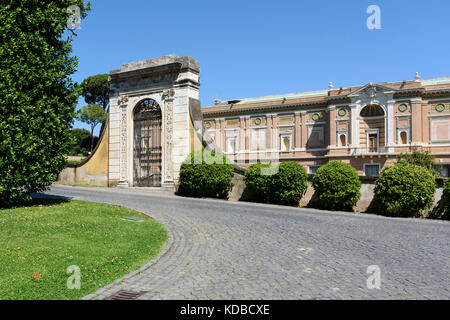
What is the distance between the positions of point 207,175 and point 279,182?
3458 millimetres

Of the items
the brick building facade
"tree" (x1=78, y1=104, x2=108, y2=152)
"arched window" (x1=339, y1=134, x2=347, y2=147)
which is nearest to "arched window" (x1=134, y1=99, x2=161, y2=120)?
the brick building facade

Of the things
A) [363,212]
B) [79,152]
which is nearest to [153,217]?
[363,212]

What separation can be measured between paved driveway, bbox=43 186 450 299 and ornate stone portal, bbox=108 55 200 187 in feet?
26.8

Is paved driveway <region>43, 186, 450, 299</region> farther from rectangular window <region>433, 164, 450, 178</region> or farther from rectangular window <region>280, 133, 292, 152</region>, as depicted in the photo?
rectangular window <region>280, 133, 292, 152</region>

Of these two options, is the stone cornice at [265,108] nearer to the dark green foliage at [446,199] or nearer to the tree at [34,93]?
the dark green foliage at [446,199]

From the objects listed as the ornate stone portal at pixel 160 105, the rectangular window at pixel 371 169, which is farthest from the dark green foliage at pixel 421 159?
the ornate stone portal at pixel 160 105

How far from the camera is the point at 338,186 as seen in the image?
1434 cm

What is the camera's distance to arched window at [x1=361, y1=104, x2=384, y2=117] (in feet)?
140

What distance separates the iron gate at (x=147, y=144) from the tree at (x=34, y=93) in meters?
7.74

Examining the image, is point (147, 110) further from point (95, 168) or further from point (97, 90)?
point (97, 90)

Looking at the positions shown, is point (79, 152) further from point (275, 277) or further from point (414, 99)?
point (275, 277)

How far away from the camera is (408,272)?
5.61 m

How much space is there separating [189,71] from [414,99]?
1284 inches
